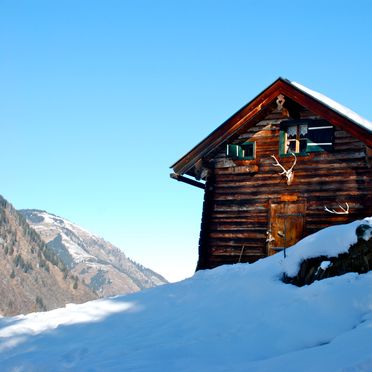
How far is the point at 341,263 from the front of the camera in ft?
34.5

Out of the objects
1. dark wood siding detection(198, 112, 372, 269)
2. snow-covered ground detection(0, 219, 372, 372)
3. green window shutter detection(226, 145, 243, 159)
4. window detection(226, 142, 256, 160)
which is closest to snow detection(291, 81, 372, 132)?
dark wood siding detection(198, 112, 372, 269)

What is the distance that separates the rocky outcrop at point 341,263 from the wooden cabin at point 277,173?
4.86m

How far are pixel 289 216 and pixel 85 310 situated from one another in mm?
7436

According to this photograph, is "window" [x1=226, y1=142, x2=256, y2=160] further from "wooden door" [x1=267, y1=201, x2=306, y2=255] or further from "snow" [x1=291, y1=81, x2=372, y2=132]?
"snow" [x1=291, y1=81, x2=372, y2=132]

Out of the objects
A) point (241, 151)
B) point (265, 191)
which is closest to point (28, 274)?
A: point (241, 151)

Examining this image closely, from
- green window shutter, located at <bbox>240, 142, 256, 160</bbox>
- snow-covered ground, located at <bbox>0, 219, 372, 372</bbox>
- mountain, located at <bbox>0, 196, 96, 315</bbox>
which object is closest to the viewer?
snow-covered ground, located at <bbox>0, 219, 372, 372</bbox>

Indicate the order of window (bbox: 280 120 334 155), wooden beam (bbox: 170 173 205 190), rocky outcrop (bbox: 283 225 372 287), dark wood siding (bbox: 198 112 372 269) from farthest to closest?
wooden beam (bbox: 170 173 205 190), window (bbox: 280 120 334 155), dark wood siding (bbox: 198 112 372 269), rocky outcrop (bbox: 283 225 372 287)

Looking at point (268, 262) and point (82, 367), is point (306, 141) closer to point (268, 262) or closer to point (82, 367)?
point (268, 262)

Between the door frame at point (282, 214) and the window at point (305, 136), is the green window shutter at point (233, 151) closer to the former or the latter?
the window at point (305, 136)

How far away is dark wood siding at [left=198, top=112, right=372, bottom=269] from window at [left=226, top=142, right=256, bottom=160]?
0.47 feet

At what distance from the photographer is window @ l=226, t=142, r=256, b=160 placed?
17.5 m

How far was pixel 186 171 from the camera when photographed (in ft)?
59.7

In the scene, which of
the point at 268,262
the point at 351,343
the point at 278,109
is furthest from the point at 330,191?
the point at 351,343

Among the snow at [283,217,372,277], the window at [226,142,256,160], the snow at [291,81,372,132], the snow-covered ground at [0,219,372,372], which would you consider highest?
the snow at [291,81,372,132]
